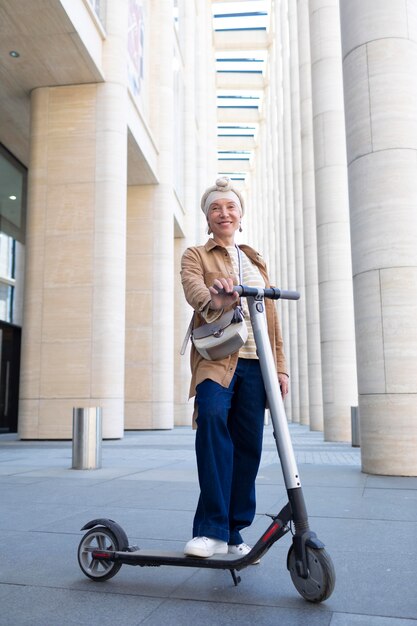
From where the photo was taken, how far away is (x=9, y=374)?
65.0 feet

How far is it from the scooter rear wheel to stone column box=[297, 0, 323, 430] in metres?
17.1

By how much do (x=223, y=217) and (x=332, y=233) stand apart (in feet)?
38.3

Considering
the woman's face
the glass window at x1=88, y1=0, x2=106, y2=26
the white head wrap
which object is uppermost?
the glass window at x1=88, y1=0, x2=106, y2=26

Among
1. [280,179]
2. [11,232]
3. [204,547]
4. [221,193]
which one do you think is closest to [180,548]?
[204,547]

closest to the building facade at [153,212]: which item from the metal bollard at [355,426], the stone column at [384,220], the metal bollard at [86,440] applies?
the stone column at [384,220]

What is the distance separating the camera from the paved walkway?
2561 mm

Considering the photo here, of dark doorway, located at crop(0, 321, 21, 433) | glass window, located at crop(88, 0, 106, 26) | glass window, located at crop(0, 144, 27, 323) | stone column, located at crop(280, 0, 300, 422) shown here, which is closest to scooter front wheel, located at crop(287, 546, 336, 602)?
glass window, located at crop(88, 0, 106, 26)

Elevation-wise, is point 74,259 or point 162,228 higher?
point 162,228

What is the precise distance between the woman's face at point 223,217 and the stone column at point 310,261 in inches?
662

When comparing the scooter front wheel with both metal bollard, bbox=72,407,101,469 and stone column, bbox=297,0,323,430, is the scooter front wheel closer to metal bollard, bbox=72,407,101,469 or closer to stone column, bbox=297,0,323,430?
metal bollard, bbox=72,407,101,469

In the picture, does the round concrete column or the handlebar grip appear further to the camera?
the round concrete column

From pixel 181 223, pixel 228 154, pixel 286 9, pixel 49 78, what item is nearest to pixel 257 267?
pixel 49 78

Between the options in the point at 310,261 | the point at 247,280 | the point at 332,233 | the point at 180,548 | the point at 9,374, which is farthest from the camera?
the point at 310,261

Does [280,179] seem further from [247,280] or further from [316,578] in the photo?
[316,578]
